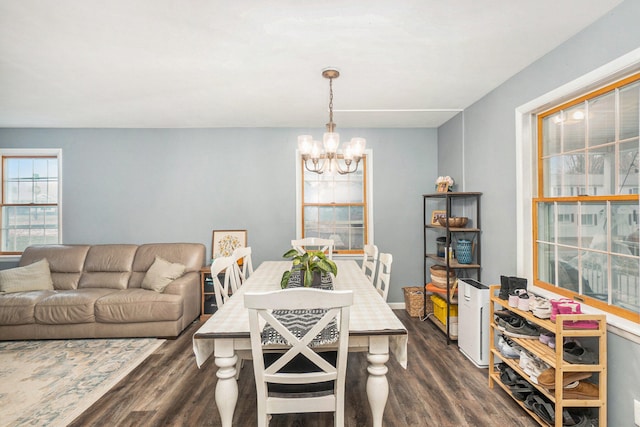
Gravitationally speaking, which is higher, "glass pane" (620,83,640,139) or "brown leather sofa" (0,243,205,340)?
"glass pane" (620,83,640,139)

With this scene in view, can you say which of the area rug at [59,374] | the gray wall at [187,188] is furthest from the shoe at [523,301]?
the area rug at [59,374]

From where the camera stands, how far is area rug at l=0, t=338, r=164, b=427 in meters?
2.21

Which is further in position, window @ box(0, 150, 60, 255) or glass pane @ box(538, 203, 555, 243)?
window @ box(0, 150, 60, 255)

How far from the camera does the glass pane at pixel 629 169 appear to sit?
1785 mm

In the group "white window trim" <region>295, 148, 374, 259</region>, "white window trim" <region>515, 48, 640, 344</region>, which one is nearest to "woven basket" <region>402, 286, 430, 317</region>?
"white window trim" <region>295, 148, 374, 259</region>

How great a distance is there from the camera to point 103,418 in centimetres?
214

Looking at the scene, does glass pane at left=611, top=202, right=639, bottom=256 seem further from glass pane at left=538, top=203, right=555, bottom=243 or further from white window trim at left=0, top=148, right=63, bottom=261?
white window trim at left=0, top=148, right=63, bottom=261

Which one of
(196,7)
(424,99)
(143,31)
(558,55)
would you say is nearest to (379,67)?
(424,99)

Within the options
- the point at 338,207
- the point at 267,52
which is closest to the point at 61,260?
the point at 338,207

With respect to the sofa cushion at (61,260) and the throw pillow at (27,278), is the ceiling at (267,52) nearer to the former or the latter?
the sofa cushion at (61,260)

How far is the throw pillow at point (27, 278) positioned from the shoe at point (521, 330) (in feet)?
15.9

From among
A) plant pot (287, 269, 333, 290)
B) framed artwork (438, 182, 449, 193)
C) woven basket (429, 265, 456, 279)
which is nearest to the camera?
plant pot (287, 269, 333, 290)

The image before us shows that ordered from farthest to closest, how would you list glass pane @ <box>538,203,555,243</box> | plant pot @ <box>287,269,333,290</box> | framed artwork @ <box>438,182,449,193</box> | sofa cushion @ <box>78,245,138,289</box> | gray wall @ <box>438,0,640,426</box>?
sofa cushion @ <box>78,245,138,289</box>, framed artwork @ <box>438,182,449,193</box>, glass pane @ <box>538,203,555,243</box>, plant pot @ <box>287,269,333,290</box>, gray wall @ <box>438,0,640,426</box>

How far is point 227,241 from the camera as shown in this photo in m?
4.43
